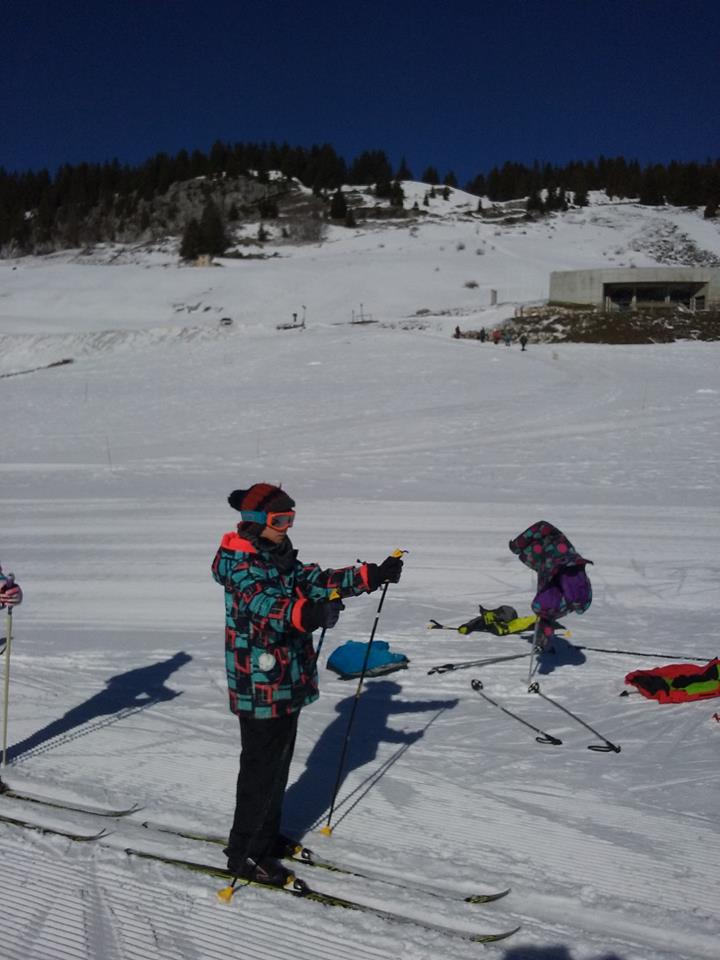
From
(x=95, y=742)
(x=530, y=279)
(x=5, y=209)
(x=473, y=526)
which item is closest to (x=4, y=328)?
(x=530, y=279)

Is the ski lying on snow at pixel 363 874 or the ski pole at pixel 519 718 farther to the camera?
the ski pole at pixel 519 718

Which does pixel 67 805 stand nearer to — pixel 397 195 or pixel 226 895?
pixel 226 895

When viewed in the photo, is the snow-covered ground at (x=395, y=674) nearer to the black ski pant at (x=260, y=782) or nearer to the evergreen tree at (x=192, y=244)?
the black ski pant at (x=260, y=782)

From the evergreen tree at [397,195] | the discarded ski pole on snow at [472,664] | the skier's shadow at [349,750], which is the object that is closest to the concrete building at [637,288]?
the discarded ski pole on snow at [472,664]

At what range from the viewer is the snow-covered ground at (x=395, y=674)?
3492 millimetres

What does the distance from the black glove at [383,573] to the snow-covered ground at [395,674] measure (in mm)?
1428

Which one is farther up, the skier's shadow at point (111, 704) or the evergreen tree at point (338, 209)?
the evergreen tree at point (338, 209)

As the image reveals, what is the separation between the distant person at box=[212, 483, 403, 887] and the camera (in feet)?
10.9

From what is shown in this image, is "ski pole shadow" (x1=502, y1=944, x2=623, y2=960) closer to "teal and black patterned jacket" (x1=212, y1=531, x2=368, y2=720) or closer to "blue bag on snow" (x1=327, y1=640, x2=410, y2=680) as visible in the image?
"teal and black patterned jacket" (x1=212, y1=531, x2=368, y2=720)

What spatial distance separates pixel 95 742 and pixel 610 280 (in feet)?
135

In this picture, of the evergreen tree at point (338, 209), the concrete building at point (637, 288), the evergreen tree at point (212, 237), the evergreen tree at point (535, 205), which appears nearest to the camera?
the concrete building at point (637, 288)

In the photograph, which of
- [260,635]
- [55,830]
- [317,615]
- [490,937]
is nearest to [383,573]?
[317,615]

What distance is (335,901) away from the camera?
3.53 meters

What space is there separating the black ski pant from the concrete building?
131 ft
